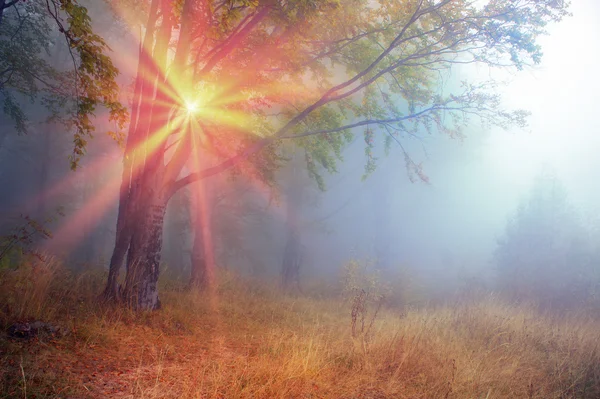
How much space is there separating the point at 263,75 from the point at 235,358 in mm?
5939

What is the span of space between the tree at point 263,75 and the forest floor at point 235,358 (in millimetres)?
1247

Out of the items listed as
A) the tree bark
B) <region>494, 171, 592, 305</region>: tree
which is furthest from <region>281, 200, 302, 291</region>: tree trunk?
<region>494, 171, 592, 305</region>: tree

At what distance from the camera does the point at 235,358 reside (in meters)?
4.32

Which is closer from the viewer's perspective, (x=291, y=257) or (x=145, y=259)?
(x=145, y=259)

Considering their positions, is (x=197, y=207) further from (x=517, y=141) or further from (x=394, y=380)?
(x=517, y=141)

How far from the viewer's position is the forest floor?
128 inches

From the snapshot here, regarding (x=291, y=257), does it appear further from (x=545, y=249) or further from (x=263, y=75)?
(x=545, y=249)

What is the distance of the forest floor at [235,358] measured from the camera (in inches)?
128

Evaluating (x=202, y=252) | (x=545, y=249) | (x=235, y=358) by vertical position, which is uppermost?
(x=545, y=249)

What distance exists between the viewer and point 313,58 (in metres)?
7.48

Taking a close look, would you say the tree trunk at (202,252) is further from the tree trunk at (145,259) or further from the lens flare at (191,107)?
the lens flare at (191,107)

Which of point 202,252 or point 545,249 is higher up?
point 545,249

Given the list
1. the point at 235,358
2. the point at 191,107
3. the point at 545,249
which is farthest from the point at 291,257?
the point at 545,249

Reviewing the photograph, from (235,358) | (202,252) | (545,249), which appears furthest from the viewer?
(545,249)
